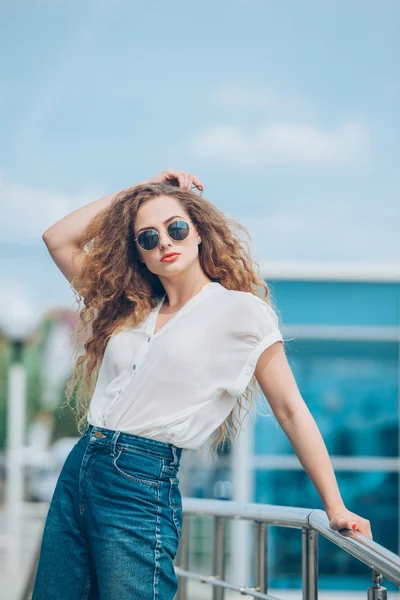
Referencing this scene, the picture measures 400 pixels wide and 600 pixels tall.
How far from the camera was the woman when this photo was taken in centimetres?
217

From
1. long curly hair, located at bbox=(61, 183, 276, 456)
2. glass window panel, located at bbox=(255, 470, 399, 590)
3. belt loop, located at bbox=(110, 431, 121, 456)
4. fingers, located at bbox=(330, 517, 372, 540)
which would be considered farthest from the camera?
glass window panel, located at bbox=(255, 470, 399, 590)

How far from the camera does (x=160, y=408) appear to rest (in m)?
2.24

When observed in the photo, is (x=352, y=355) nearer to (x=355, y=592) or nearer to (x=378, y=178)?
(x=355, y=592)

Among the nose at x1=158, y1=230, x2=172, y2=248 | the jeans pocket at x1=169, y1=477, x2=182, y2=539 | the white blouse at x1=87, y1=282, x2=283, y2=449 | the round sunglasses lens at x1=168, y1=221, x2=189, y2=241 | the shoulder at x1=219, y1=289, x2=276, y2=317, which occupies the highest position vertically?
the round sunglasses lens at x1=168, y1=221, x2=189, y2=241

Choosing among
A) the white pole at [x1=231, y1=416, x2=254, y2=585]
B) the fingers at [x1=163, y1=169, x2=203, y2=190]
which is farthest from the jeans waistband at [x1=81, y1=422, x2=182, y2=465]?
the white pole at [x1=231, y1=416, x2=254, y2=585]

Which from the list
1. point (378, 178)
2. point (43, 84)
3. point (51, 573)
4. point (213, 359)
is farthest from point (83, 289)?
point (378, 178)

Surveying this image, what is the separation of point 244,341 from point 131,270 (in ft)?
1.62

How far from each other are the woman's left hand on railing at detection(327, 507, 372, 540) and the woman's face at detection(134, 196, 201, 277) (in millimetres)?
738

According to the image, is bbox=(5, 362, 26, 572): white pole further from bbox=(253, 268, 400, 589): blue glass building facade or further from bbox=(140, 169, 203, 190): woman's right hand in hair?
bbox=(140, 169, 203, 190): woman's right hand in hair

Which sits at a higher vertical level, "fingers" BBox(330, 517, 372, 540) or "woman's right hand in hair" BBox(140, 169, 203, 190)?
"woman's right hand in hair" BBox(140, 169, 203, 190)

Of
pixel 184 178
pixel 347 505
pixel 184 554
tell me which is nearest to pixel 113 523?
pixel 184 178

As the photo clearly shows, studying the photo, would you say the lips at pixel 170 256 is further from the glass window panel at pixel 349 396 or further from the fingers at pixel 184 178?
the glass window panel at pixel 349 396

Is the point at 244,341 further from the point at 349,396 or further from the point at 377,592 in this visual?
the point at 349,396

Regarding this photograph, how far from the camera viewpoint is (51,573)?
228cm
